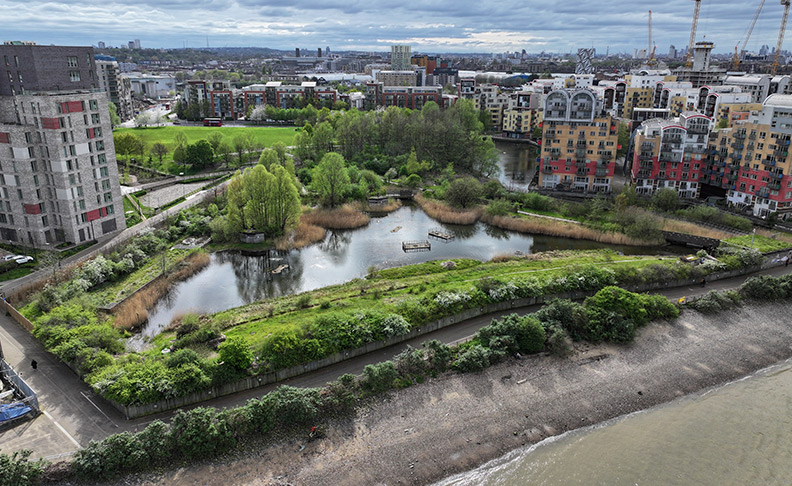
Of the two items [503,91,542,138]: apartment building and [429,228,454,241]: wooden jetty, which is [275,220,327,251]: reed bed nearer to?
[429,228,454,241]: wooden jetty

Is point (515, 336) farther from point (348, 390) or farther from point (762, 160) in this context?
point (762, 160)

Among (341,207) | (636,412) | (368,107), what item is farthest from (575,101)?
(368,107)

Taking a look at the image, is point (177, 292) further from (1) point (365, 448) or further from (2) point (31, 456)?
(1) point (365, 448)

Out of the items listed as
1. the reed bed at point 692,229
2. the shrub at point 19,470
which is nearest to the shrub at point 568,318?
the reed bed at point 692,229

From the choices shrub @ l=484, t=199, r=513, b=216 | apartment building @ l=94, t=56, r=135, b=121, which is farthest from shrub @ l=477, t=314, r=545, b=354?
apartment building @ l=94, t=56, r=135, b=121

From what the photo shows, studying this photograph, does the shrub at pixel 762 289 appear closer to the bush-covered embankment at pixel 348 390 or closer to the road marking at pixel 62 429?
the bush-covered embankment at pixel 348 390
